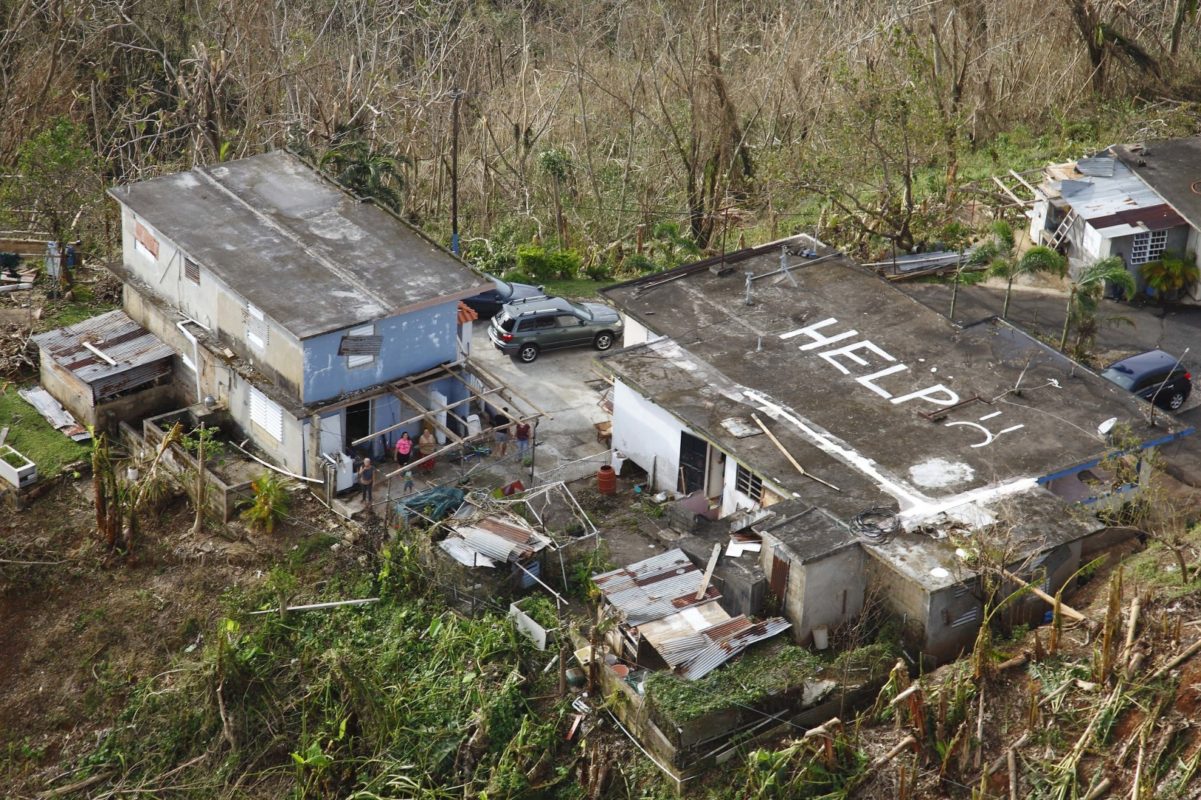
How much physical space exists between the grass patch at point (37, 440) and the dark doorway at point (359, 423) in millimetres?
6571

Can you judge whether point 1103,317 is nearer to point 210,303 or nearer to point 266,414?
point 266,414

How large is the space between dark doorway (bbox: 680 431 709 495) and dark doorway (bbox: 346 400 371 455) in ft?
24.6

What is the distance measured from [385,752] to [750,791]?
22.0 feet

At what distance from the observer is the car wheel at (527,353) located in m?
37.3

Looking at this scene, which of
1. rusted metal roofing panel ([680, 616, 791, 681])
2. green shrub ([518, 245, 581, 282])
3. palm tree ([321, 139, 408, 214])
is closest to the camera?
rusted metal roofing panel ([680, 616, 791, 681])

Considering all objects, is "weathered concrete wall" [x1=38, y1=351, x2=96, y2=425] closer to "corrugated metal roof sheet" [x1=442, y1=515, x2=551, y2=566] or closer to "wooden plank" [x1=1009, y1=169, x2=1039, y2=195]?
"corrugated metal roof sheet" [x1=442, y1=515, x2=551, y2=566]

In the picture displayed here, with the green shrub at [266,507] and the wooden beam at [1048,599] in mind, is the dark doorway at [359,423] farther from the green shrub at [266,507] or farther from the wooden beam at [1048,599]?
the wooden beam at [1048,599]

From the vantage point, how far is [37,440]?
109ft

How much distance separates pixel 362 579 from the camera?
28.4 m

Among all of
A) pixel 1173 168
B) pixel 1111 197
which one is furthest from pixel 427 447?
pixel 1173 168

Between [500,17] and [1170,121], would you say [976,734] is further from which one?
[500,17]

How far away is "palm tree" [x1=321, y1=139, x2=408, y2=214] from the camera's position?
40219mm

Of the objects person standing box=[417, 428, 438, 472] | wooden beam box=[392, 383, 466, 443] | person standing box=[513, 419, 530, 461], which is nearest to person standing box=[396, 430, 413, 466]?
person standing box=[417, 428, 438, 472]

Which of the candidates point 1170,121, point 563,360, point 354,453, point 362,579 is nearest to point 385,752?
point 362,579
